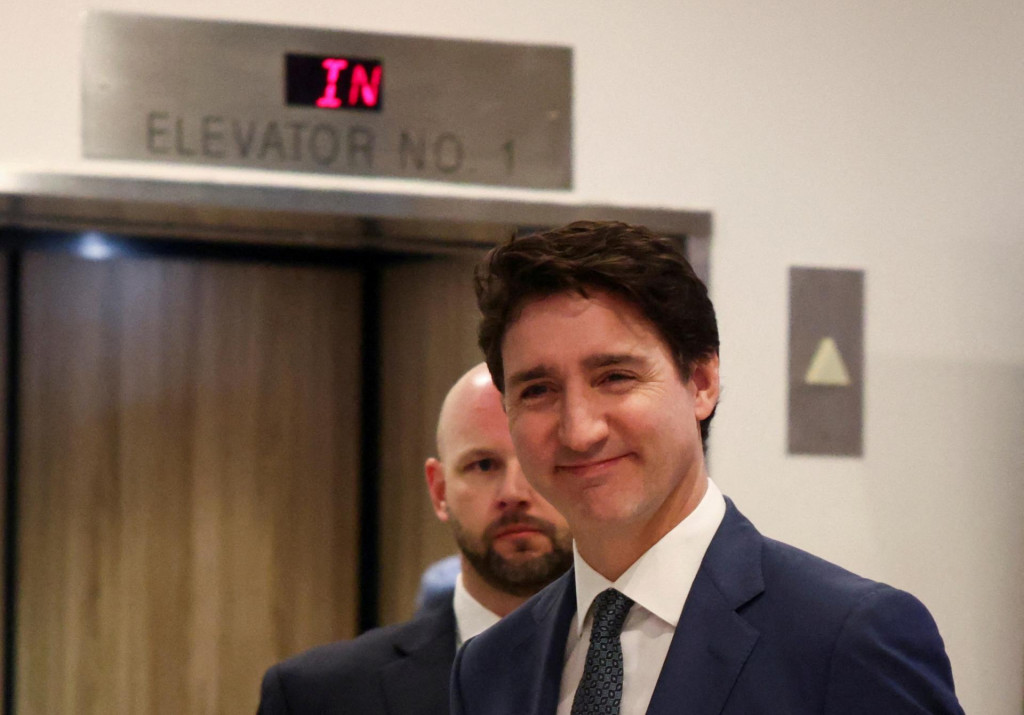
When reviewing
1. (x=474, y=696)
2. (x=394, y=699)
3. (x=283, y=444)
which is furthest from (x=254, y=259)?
(x=474, y=696)

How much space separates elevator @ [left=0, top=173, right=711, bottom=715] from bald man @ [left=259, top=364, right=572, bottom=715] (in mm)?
1056

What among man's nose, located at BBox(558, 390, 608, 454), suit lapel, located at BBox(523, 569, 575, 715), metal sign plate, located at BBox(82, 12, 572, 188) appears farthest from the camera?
A: metal sign plate, located at BBox(82, 12, 572, 188)

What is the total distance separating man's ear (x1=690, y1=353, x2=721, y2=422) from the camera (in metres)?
1.26

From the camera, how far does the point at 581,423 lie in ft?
3.83

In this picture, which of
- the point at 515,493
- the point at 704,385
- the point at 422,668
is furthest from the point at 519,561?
the point at 704,385

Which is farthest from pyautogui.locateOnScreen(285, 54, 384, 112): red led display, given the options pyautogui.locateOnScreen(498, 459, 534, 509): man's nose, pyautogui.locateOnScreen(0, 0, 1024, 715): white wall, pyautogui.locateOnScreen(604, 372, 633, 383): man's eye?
pyautogui.locateOnScreen(604, 372, 633, 383): man's eye

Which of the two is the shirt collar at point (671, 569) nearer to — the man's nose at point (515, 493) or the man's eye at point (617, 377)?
the man's eye at point (617, 377)

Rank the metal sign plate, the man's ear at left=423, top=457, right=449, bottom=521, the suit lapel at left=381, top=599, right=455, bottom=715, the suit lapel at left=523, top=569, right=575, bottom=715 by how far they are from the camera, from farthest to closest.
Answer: the metal sign plate → the man's ear at left=423, top=457, right=449, bottom=521 → the suit lapel at left=381, top=599, right=455, bottom=715 → the suit lapel at left=523, top=569, right=575, bottom=715

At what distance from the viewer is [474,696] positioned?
54.0 inches

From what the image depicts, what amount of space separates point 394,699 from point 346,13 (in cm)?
156

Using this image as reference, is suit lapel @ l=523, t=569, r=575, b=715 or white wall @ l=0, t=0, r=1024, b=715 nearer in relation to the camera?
suit lapel @ l=523, t=569, r=575, b=715

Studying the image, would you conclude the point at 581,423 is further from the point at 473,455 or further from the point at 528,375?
the point at 473,455

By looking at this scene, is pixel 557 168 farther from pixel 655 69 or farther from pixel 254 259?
pixel 254 259

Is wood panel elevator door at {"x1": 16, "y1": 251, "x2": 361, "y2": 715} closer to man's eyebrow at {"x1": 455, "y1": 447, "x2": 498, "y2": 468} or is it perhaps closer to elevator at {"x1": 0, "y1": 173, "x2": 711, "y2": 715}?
elevator at {"x1": 0, "y1": 173, "x2": 711, "y2": 715}
